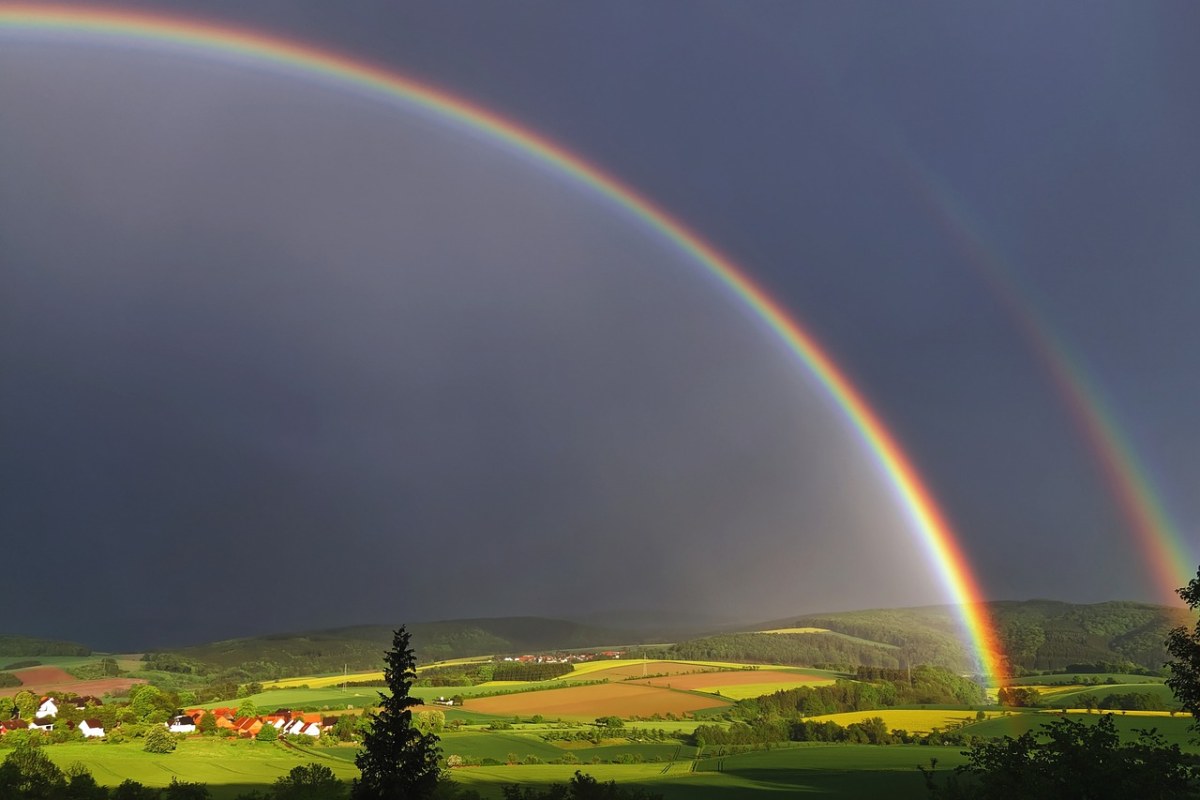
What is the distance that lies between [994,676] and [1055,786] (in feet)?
437

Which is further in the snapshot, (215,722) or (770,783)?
(215,722)

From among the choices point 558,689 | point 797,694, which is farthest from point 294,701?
point 797,694

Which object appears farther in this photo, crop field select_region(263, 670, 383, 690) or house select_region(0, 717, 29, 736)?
crop field select_region(263, 670, 383, 690)

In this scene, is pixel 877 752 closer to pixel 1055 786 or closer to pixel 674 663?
pixel 1055 786

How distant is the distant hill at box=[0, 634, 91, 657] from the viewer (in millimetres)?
178125

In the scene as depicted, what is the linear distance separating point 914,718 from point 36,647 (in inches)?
7566

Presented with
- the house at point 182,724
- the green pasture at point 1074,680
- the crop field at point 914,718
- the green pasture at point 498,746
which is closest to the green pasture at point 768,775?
the green pasture at point 498,746

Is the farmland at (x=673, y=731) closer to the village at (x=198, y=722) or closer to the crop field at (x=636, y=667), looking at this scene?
the crop field at (x=636, y=667)

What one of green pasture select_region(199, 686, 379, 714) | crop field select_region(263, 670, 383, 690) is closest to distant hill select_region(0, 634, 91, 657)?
crop field select_region(263, 670, 383, 690)

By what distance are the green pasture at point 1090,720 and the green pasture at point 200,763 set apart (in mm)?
56502

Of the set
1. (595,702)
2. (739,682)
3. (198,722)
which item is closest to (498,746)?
(198,722)

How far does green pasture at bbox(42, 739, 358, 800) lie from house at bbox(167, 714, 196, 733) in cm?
784

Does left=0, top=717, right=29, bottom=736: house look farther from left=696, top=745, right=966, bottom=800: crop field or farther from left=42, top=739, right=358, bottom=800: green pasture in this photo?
left=696, top=745, right=966, bottom=800: crop field

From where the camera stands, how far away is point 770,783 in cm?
5306
